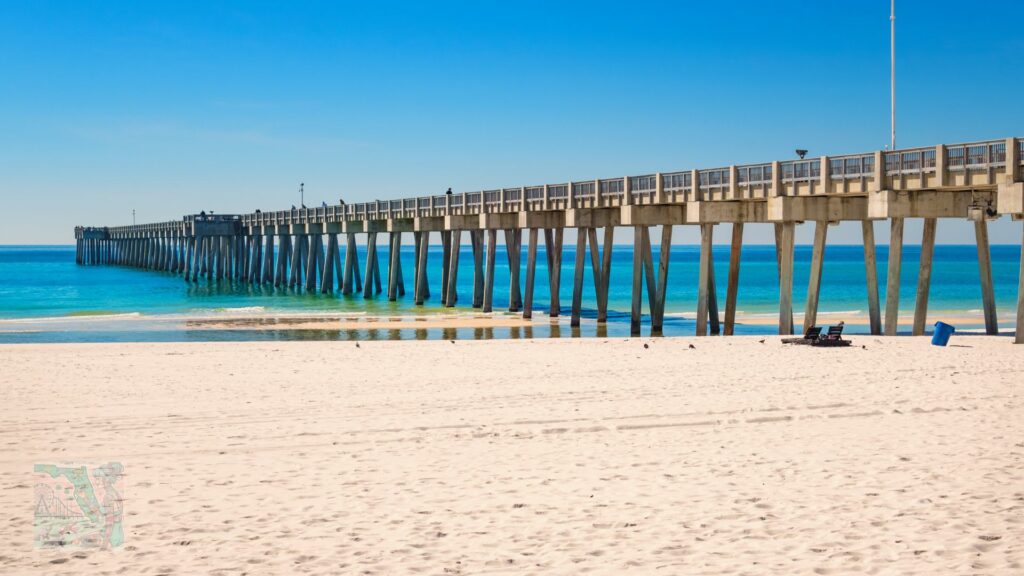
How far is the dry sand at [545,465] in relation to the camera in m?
7.05

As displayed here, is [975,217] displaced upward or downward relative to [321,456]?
upward

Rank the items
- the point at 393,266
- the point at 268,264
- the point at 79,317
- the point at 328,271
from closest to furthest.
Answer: the point at 79,317
the point at 393,266
the point at 328,271
the point at 268,264

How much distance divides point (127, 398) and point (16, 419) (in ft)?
6.57

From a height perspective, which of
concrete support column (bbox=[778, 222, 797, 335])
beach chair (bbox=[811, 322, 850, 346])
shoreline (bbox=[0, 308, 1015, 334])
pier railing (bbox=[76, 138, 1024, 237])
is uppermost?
pier railing (bbox=[76, 138, 1024, 237])

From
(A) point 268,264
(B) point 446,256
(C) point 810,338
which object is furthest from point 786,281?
(A) point 268,264

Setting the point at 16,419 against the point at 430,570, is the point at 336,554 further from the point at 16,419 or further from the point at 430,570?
the point at 16,419

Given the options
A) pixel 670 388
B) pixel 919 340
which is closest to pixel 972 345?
pixel 919 340

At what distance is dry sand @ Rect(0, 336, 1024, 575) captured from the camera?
277 inches

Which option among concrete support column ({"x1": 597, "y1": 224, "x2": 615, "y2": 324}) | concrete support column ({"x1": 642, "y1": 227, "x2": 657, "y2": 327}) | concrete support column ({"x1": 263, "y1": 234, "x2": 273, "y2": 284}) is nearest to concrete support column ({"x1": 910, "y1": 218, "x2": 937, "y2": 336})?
concrete support column ({"x1": 642, "y1": 227, "x2": 657, "y2": 327})

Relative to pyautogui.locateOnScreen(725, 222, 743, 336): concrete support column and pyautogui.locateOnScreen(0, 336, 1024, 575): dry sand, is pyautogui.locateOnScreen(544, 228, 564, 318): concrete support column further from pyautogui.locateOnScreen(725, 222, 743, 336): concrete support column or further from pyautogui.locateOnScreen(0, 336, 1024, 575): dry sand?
pyautogui.locateOnScreen(0, 336, 1024, 575): dry sand

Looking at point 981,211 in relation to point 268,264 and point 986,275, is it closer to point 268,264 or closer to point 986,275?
point 986,275

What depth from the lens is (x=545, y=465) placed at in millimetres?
9820

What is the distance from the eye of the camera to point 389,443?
1097 centimetres

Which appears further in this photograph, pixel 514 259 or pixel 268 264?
pixel 268 264
